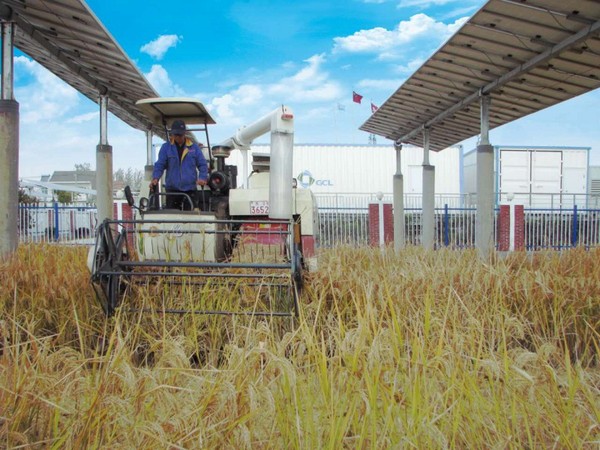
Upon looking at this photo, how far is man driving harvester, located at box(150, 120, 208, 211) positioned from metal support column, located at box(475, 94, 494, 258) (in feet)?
20.0

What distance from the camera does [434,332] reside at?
4.09 meters

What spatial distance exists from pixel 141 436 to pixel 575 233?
19874 millimetres

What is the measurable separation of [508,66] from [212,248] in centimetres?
600

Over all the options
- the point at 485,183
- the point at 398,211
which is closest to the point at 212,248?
the point at 485,183

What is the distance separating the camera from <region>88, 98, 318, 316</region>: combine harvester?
15.6 feet

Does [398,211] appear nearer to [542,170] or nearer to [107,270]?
[107,270]

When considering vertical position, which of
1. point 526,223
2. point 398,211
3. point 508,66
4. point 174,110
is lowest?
point 526,223

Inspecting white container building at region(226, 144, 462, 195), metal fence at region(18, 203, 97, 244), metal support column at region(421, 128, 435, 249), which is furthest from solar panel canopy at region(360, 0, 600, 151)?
white container building at region(226, 144, 462, 195)

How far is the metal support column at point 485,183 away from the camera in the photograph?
10141 mm

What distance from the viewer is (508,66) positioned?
8703 mm

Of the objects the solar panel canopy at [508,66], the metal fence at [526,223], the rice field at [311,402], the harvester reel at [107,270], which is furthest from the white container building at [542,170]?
the rice field at [311,402]

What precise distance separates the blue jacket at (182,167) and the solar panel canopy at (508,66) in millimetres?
4275

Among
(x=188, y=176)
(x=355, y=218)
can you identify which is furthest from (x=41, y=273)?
(x=355, y=218)

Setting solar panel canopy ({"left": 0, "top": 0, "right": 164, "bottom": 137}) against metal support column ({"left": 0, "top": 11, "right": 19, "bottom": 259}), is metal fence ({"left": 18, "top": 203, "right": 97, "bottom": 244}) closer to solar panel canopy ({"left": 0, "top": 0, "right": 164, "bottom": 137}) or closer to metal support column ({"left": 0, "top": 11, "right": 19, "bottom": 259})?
solar panel canopy ({"left": 0, "top": 0, "right": 164, "bottom": 137})
